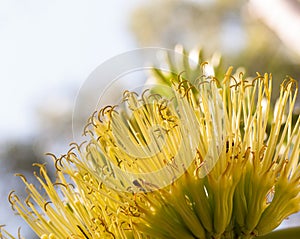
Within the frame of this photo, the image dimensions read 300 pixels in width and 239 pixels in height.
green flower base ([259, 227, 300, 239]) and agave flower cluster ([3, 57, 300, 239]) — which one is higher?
agave flower cluster ([3, 57, 300, 239])

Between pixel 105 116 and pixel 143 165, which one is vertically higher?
pixel 105 116

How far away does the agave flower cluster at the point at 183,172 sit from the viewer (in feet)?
2.72

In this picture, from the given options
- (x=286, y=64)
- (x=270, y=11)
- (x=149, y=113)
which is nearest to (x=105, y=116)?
(x=149, y=113)

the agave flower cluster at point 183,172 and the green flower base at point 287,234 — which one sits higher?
the agave flower cluster at point 183,172

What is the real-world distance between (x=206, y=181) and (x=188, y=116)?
9 cm

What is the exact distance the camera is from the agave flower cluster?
A: 83 cm

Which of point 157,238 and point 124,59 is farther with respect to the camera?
point 124,59

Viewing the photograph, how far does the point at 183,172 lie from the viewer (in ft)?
2.74

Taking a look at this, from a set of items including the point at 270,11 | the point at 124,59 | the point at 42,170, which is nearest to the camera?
the point at 270,11

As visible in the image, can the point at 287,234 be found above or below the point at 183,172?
below

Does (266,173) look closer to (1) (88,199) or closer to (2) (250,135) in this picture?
(2) (250,135)

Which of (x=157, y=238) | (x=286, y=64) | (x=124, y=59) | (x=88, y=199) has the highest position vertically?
(x=286, y=64)

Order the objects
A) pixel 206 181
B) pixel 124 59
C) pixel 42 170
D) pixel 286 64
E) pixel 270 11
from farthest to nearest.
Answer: pixel 286 64
pixel 124 59
pixel 42 170
pixel 206 181
pixel 270 11

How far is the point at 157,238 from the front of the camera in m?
0.84
